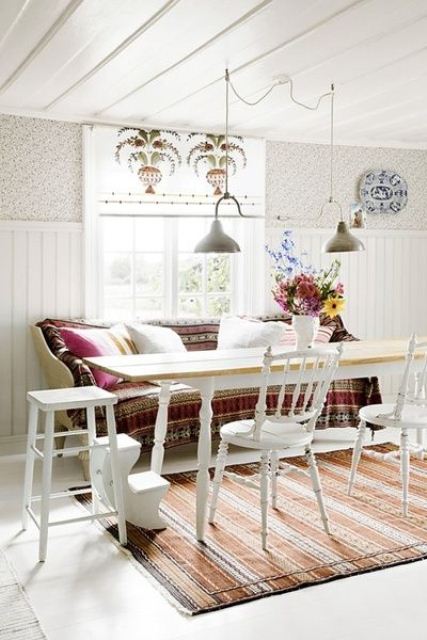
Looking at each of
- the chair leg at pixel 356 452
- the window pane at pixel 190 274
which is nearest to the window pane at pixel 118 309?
the window pane at pixel 190 274

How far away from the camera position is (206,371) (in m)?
3.33

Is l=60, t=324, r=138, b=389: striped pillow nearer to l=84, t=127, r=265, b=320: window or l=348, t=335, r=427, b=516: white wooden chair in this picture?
l=84, t=127, r=265, b=320: window

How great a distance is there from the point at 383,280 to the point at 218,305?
157 cm

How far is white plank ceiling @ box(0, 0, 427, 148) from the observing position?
10.4ft

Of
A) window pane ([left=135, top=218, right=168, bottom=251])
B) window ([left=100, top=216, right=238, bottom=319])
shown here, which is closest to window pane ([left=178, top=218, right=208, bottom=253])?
window ([left=100, top=216, right=238, bottom=319])

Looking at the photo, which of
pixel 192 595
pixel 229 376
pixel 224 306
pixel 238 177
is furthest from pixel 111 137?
pixel 192 595

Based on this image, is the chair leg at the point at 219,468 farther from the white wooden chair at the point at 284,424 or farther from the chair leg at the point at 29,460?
the chair leg at the point at 29,460

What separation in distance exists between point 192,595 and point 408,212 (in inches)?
183

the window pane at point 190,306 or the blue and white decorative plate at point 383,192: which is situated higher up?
the blue and white decorative plate at point 383,192

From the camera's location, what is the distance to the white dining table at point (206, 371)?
3.33m

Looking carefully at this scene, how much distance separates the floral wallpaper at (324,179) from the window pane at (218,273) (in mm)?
493

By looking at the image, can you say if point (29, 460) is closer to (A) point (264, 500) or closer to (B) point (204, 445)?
(B) point (204, 445)

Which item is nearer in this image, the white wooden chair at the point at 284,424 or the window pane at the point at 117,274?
the white wooden chair at the point at 284,424

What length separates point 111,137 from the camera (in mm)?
5438
